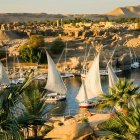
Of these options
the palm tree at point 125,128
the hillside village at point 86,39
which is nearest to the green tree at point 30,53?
the hillside village at point 86,39

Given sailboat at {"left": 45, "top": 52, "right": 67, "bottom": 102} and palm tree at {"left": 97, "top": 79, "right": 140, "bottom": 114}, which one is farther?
sailboat at {"left": 45, "top": 52, "right": 67, "bottom": 102}

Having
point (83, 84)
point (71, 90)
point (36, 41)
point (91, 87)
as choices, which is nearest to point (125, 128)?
point (91, 87)

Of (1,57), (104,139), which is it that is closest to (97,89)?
(104,139)

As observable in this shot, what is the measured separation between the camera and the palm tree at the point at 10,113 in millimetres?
8406

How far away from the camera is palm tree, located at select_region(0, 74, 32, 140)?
27.6ft

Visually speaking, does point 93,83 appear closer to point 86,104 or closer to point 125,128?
point 86,104

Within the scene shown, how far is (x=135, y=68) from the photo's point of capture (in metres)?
60.2

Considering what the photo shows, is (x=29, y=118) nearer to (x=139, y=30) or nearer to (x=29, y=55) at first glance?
(x=29, y=55)

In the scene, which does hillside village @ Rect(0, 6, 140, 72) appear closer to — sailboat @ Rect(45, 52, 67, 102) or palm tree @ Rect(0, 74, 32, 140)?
sailboat @ Rect(45, 52, 67, 102)

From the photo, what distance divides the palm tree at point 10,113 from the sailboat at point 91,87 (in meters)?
22.2

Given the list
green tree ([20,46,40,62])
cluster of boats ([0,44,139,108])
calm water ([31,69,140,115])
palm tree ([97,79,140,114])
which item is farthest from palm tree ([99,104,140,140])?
green tree ([20,46,40,62])

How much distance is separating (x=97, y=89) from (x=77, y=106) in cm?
328

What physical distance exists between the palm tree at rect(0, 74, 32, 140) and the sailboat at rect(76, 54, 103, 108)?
2223 centimetres

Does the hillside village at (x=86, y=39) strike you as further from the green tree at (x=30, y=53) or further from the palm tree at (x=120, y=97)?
the palm tree at (x=120, y=97)
